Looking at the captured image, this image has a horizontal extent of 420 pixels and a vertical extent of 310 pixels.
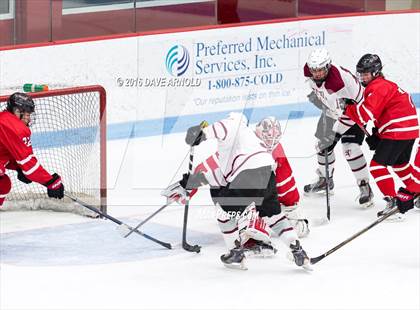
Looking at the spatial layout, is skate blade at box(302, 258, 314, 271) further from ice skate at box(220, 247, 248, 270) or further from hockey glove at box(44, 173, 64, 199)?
hockey glove at box(44, 173, 64, 199)

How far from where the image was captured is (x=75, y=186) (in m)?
6.68

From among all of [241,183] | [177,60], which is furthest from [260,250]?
[177,60]

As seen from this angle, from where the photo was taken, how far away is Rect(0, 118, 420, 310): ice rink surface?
5.25 m

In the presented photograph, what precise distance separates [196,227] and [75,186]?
0.70m

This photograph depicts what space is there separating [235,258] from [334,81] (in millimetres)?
1467

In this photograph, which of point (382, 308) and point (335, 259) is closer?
point (382, 308)

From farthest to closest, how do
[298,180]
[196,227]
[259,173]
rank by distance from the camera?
[298,180]
[196,227]
[259,173]

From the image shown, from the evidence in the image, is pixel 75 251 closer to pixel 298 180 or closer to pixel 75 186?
pixel 75 186

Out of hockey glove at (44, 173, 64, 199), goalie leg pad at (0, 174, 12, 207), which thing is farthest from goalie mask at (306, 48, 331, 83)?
goalie leg pad at (0, 174, 12, 207)

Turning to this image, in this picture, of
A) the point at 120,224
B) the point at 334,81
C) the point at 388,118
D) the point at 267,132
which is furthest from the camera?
the point at 334,81

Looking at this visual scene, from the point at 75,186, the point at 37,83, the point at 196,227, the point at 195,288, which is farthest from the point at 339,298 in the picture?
the point at 37,83

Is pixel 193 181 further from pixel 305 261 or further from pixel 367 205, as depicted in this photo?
pixel 367 205

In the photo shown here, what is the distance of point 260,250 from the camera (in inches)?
234

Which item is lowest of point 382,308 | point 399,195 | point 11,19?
point 382,308
